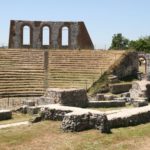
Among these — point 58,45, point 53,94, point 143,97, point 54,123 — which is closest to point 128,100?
point 143,97

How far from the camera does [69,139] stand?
1338cm

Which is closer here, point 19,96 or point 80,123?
point 80,123

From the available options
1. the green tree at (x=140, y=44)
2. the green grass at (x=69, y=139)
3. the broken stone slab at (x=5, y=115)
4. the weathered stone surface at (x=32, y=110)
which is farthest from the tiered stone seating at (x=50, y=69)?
the green tree at (x=140, y=44)

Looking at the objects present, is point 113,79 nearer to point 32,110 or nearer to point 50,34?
point 50,34

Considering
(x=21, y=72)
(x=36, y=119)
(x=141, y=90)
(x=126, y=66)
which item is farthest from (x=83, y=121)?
(x=126, y=66)

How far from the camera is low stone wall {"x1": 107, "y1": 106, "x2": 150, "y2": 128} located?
1502cm

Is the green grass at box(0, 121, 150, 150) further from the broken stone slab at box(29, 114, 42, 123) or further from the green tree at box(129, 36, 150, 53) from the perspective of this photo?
the green tree at box(129, 36, 150, 53)

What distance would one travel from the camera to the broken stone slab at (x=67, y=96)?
2080 cm

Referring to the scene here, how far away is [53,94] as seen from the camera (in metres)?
21.1

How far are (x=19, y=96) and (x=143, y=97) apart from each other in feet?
36.6

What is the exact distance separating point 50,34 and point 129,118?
126 feet

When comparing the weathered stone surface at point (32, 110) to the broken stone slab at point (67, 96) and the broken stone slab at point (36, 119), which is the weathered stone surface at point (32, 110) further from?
the broken stone slab at point (36, 119)

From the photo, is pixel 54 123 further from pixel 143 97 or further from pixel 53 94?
pixel 143 97

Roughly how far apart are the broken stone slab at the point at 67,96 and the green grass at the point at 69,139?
5.73m
